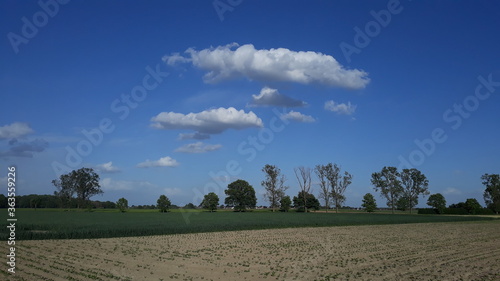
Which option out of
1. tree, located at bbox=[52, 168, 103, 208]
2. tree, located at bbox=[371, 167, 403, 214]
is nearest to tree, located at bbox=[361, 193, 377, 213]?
tree, located at bbox=[371, 167, 403, 214]

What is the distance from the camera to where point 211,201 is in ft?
400

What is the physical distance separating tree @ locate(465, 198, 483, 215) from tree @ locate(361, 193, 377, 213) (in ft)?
85.5

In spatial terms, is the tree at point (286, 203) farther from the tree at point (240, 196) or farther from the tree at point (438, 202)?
the tree at point (438, 202)

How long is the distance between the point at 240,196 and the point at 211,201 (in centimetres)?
960

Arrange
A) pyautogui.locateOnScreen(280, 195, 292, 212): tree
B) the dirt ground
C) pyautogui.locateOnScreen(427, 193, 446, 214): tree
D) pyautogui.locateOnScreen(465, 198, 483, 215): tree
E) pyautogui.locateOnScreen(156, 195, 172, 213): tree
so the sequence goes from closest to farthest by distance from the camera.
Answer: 1. the dirt ground
2. pyautogui.locateOnScreen(465, 198, 483, 215): tree
3. pyautogui.locateOnScreen(427, 193, 446, 214): tree
4. pyautogui.locateOnScreen(280, 195, 292, 212): tree
5. pyautogui.locateOnScreen(156, 195, 172, 213): tree

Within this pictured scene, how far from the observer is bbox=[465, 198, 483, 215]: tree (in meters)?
96.0

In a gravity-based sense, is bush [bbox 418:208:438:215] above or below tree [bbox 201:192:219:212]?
below

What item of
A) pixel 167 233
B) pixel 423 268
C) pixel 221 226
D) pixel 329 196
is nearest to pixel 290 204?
pixel 329 196

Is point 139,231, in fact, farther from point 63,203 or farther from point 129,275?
point 63,203

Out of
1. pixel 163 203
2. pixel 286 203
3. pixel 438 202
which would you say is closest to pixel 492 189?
pixel 438 202

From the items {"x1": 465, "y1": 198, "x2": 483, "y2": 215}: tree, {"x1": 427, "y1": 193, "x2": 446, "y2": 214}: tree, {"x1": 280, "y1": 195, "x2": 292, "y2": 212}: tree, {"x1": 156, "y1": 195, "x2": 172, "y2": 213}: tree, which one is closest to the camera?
{"x1": 465, "y1": 198, "x2": 483, "y2": 215}: tree

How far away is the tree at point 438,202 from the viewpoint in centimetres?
10062

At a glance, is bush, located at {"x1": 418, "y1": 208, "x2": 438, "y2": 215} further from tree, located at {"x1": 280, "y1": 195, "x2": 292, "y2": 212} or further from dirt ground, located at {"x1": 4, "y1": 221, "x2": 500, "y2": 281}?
dirt ground, located at {"x1": 4, "y1": 221, "x2": 500, "y2": 281}

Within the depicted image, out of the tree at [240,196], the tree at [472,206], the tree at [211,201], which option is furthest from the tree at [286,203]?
the tree at [472,206]
